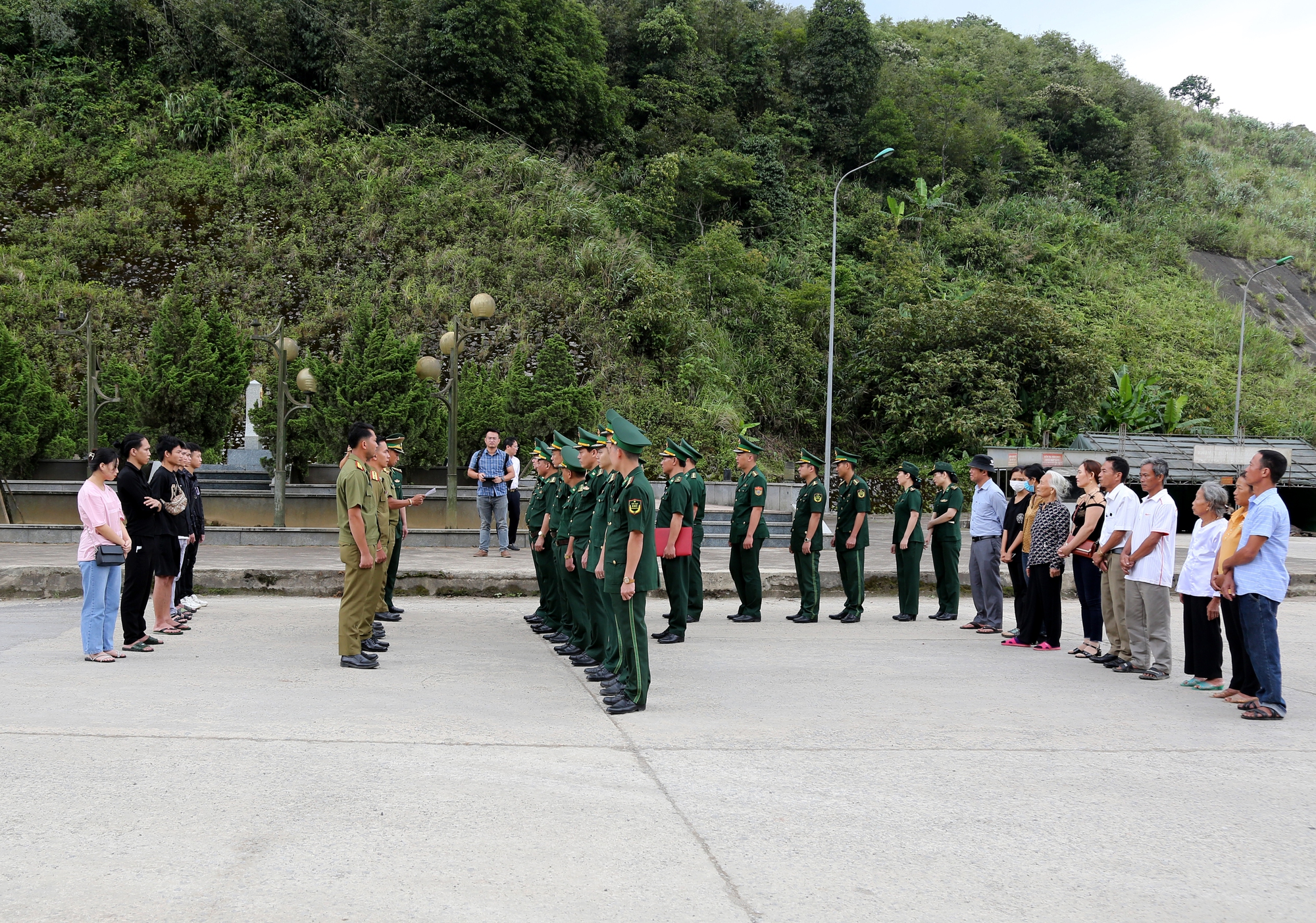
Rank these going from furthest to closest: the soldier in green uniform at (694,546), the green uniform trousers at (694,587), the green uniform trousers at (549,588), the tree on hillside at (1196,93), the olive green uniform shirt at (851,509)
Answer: the tree on hillside at (1196,93) < the olive green uniform shirt at (851,509) < the green uniform trousers at (694,587) < the soldier in green uniform at (694,546) < the green uniform trousers at (549,588)

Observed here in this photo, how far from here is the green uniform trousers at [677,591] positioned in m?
9.63

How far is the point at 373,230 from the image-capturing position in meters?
36.8

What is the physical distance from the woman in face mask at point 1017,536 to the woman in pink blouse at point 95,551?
8186 millimetres

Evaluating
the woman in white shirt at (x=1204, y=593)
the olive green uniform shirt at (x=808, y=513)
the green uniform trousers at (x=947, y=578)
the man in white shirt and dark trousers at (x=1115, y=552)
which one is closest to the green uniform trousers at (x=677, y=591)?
the olive green uniform shirt at (x=808, y=513)

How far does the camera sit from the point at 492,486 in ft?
49.0

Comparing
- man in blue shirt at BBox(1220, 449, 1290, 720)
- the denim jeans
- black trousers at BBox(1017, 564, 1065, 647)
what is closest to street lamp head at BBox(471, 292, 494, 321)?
the denim jeans

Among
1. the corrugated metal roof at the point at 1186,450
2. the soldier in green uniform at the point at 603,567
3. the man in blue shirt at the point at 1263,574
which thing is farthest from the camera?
the corrugated metal roof at the point at 1186,450

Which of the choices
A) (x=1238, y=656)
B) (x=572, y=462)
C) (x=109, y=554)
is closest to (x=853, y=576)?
(x=572, y=462)

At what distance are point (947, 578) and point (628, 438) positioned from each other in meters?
6.34

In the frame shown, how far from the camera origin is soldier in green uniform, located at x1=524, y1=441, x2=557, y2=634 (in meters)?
10.0

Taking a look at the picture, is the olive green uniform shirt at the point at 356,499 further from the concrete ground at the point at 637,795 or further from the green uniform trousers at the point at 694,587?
the green uniform trousers at the point at 694,587

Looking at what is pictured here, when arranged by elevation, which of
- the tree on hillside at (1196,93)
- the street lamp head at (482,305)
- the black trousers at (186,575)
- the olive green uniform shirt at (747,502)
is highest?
the tree on hillside at (1196,93)

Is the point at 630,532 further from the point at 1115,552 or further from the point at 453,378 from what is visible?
the point at 453,378

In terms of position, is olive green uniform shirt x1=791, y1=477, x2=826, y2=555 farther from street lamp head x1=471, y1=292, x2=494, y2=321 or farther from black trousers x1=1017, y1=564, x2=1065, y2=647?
street lamp head x1=471, y1=292, x2=494, y2=321
